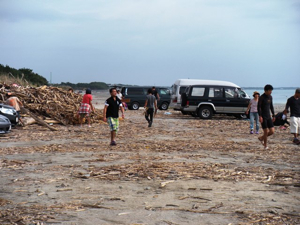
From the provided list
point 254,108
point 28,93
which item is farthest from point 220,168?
point 28,93

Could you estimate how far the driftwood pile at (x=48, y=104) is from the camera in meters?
22.9

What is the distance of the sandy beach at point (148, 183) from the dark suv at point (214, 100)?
13.1m

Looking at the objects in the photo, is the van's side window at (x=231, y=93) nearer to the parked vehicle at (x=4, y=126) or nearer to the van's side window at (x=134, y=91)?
the van's side window at (x=134, y=91)

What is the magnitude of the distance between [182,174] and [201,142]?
6.34 metres

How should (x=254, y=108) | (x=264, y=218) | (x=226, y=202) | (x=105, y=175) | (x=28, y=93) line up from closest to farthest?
(x=264, y=218)
(x=226, y=202)
(x=105, y=175)
(x=254, y=108)
(x=28, y=93)

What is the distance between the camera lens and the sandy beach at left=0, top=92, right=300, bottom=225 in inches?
239

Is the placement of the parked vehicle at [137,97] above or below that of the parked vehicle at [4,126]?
above

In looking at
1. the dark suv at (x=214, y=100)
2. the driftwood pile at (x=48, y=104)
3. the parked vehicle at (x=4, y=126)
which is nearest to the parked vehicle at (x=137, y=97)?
the dark suv at (x=214, y=100)

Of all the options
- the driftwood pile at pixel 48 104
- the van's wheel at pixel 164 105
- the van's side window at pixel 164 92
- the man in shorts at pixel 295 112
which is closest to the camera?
the man in shorts at pixel 295 112

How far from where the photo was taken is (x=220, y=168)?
Result: 987 centimetres

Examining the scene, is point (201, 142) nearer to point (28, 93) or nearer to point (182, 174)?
point (182, 174)

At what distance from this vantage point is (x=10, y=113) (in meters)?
19.4

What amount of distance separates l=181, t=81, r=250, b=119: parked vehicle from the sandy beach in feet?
43.1

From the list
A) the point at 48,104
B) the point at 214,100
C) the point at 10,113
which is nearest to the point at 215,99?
the point at 214,100
